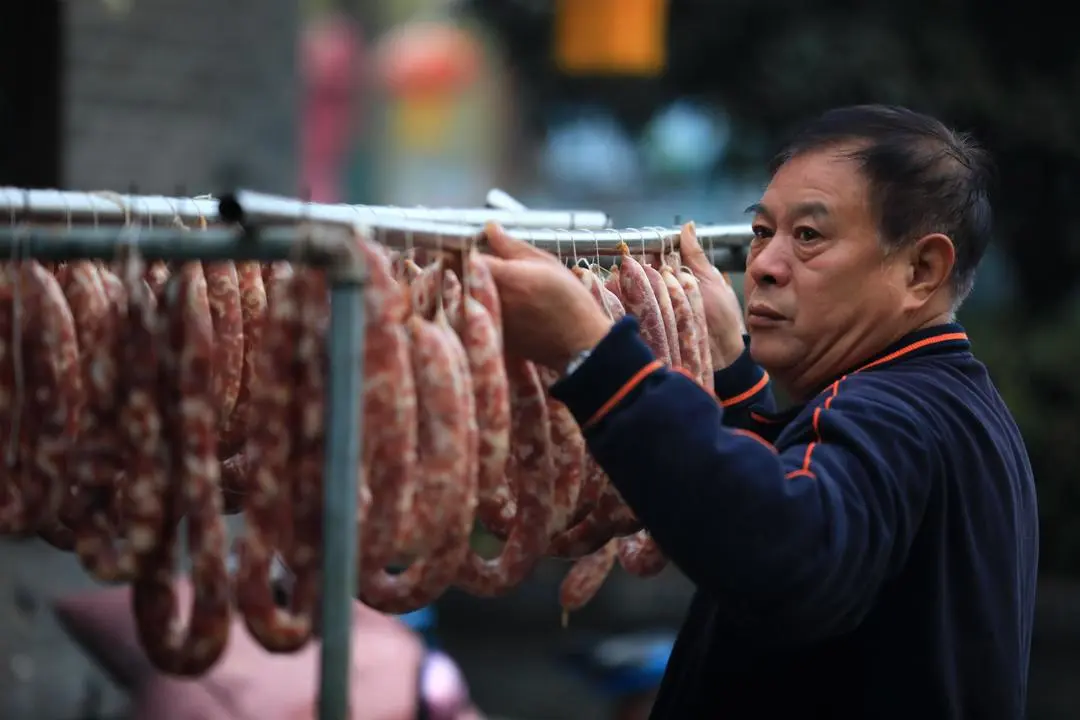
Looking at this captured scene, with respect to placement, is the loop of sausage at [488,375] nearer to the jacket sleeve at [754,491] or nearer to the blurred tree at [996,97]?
the jacket sleeve at [754,491]

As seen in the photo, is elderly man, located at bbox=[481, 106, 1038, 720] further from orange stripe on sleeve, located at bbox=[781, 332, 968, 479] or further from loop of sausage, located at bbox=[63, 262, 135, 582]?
loop of sausage, located at bbox=[63, 262, 135, 582]

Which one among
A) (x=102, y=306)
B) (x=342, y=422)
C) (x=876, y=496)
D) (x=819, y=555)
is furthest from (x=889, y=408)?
(x=102, y=306)

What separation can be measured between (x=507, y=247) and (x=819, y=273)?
1.56 feet

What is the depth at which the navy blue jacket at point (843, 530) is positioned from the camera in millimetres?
1967

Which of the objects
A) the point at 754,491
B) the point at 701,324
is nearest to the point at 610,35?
the point at 701,324

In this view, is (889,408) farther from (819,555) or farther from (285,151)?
(285,151)

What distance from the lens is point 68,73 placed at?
571 cm

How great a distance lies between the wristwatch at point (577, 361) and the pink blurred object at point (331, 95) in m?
15.2

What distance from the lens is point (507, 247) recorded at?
2238mm

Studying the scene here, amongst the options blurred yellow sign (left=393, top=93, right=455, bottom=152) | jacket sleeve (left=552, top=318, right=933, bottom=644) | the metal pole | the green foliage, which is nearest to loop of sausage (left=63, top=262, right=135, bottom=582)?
the metal pole

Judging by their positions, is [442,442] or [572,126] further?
[572,126]

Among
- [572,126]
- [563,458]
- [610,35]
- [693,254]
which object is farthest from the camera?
[572,126]

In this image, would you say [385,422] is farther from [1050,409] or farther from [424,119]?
[424,119]

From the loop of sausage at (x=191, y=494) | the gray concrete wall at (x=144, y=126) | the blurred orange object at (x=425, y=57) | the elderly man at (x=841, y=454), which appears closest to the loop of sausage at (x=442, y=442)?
the elderly man at (x=841, y=454)
